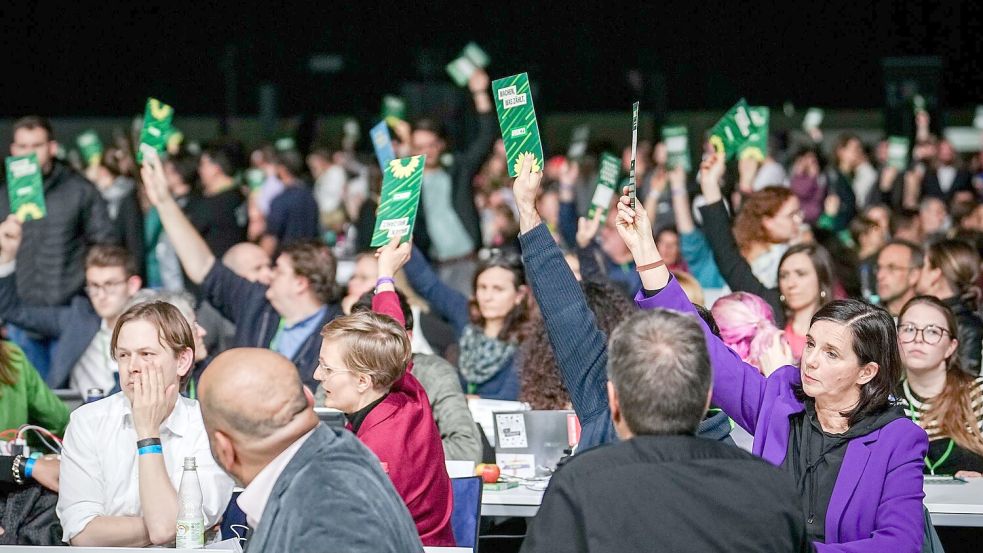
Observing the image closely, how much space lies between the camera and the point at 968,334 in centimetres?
555

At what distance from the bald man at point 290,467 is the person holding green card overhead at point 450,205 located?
519cm

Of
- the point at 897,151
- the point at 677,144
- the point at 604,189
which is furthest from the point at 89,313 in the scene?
the point at 897,151

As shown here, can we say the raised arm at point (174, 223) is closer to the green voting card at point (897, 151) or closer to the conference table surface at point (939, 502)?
the conference table surface at point (939, 502)

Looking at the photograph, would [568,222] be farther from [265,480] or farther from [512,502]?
[265,480]

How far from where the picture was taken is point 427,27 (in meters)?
16.7

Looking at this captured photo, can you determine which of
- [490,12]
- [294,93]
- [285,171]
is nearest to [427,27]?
[490,12]

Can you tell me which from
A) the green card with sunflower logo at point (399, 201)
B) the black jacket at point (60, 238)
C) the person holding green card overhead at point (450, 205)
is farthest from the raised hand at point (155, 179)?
the person holding green card overhead at point (450, 205)

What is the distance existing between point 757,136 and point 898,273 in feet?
3.33

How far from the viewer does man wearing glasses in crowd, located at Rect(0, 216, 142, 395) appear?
569 centimetres

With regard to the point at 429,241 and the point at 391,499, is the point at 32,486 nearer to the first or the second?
the point at 391,499

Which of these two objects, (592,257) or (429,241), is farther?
(429,241)

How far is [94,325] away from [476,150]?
9.21 feet

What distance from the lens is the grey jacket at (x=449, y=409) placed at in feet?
14.7

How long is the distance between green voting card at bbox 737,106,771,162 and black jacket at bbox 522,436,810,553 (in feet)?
13.8
